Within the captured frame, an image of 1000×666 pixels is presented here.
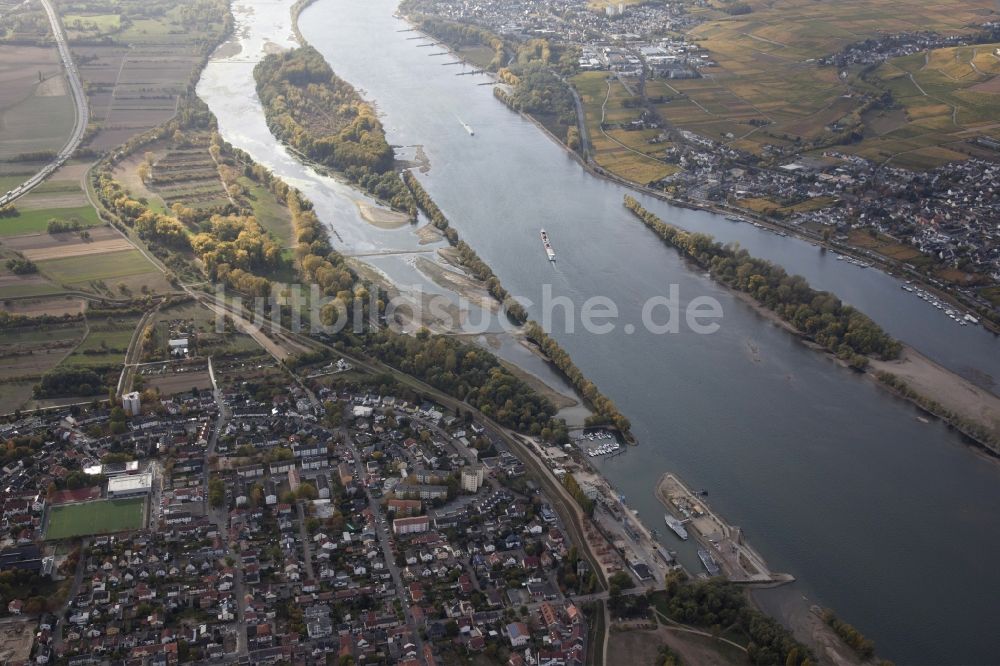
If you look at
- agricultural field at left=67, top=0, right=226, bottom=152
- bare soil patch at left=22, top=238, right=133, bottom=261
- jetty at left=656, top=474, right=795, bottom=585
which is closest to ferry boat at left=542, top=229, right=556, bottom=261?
jetty at left=656, top=474, right=795, bottom=585

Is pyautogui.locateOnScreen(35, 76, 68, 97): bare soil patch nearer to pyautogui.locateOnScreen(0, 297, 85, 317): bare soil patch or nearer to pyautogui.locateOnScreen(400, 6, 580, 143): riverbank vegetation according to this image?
pyautogui.locateOnScreen(400, 6, 580, 143): riverbank vegetation

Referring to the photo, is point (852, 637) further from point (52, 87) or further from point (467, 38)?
point (467, 38)

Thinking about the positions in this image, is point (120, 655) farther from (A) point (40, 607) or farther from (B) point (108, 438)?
(B) point (108, 438)

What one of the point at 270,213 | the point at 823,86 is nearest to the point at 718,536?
the point at 270,213

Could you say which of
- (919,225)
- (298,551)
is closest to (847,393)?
(919,225)

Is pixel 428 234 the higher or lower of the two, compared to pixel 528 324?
lower
